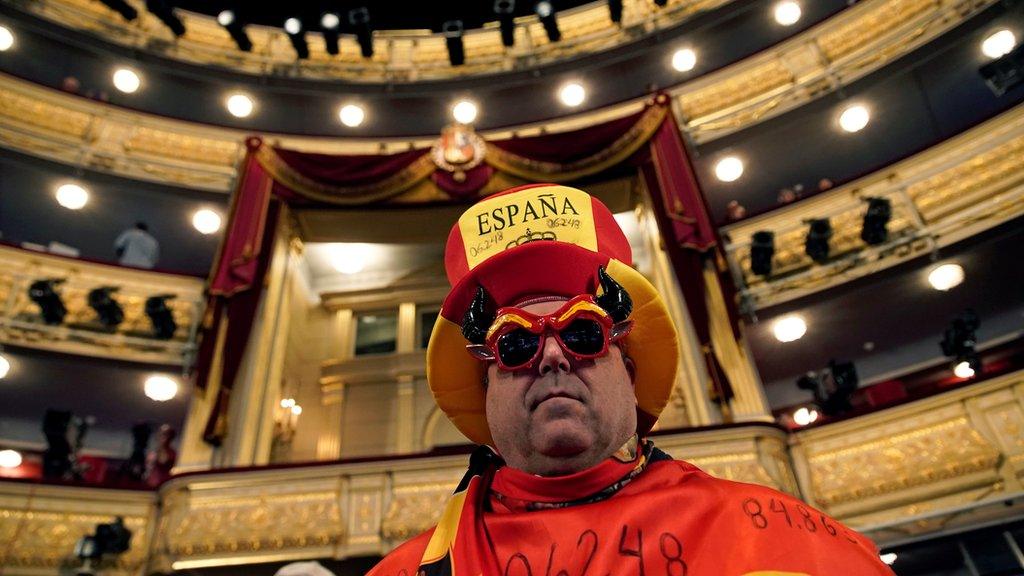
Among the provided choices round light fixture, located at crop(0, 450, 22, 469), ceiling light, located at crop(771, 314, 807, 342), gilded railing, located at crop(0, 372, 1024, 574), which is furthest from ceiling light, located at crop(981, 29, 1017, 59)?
round light fixture, located at crop(0, 450, 22, 469)

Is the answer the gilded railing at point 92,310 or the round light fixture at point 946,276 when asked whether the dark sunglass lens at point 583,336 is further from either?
the gilded railing at point 92,310

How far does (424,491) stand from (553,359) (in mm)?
5058

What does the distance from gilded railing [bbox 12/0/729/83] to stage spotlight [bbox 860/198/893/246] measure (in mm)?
5413

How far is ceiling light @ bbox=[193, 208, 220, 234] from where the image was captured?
32.5ft

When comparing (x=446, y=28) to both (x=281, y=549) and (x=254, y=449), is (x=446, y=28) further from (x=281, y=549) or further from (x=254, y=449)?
(x=281, y=549)

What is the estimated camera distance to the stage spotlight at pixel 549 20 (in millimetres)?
11297

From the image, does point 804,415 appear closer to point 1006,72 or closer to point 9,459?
point 1006,72

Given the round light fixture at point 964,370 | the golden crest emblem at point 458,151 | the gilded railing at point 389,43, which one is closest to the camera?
the round light fixture at point 964,370

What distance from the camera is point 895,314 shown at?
8.06 meters

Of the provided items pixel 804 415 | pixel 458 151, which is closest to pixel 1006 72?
pixel 804 415

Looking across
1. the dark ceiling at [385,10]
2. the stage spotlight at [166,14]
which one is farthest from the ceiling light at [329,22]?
the stage spotlight at [166,14]

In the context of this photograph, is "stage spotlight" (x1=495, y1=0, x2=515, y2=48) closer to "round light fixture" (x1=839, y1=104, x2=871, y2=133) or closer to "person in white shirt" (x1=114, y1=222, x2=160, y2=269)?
"round light fixture" (x1=839, y1=104, x2=871, y2=133)

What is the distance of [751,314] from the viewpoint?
778 cm

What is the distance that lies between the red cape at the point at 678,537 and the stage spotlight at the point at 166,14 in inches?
479
